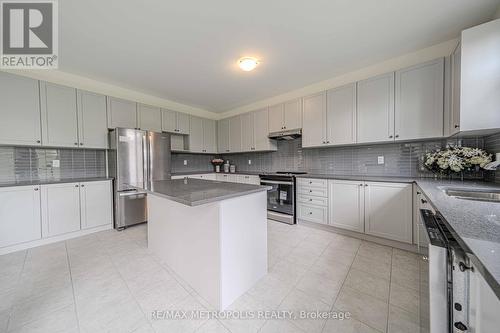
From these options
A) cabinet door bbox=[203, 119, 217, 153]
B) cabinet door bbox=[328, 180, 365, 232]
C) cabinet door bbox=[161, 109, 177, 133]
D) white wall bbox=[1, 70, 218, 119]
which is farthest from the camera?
cabinet door bbox=[203, 119, 217, 153]

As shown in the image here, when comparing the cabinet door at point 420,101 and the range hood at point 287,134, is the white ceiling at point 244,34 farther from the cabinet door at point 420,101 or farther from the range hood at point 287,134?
the range hood at point 287,134

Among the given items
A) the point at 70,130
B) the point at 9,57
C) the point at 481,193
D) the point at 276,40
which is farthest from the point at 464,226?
the point at 9,57

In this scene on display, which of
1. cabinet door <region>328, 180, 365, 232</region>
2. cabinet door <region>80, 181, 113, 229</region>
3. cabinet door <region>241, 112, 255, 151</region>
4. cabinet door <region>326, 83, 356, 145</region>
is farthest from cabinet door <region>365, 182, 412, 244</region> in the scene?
cabinet door <region>80, 181, 113, 229</region>

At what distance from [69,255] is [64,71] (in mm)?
2681

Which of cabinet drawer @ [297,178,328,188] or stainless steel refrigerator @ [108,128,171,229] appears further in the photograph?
stainless steel refrigerator @ [108,128,171,229]

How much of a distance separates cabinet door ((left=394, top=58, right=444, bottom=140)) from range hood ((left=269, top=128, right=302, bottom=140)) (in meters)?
1.45

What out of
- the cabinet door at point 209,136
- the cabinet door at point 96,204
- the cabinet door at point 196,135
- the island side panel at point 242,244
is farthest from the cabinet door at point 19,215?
the cabinet door at point 209,136

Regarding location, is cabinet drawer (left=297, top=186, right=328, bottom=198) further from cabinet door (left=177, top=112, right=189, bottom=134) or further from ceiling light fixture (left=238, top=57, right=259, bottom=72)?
cabinet door (left=177, top=112, right=189, bottom=134)

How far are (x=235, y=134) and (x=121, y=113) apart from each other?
2.33 m

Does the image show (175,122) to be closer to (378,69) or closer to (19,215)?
(19,215)

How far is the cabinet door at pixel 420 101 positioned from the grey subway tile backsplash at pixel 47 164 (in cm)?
484

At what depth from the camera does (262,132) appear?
406cm

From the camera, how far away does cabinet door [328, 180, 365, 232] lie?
261 centimetres

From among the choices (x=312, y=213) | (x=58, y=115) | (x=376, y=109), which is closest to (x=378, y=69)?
(x=376, y=109)
